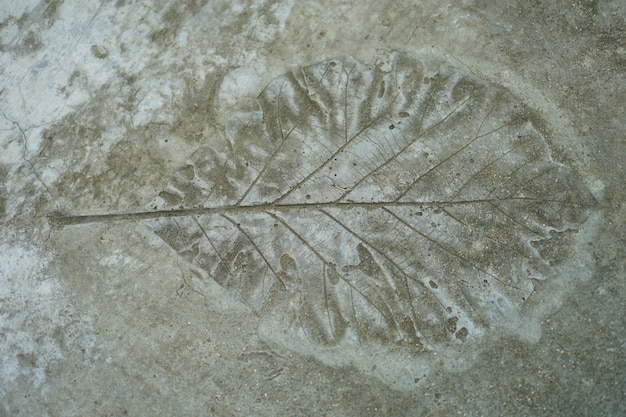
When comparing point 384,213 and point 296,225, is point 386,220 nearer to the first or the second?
point 384,213

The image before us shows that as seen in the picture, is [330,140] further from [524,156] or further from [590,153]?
[590,153]

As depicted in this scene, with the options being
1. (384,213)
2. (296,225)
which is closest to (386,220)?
(384,213)
